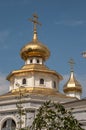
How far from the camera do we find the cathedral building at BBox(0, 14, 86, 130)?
28417mm

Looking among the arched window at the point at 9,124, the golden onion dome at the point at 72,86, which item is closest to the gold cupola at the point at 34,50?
the arched window at the point at 9,124

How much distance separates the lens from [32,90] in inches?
1260

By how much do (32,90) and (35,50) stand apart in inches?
215

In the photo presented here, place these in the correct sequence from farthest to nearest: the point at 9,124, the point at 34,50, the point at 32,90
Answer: the point at 34,50
the point at 32,90
the point at 9,124

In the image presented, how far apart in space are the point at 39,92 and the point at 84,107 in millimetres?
6443

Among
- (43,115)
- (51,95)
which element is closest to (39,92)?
(51,95)

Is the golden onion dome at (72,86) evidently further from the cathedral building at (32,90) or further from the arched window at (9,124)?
the arched window at (9,124)

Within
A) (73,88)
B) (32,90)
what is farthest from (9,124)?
(73,88)

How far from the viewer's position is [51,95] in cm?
3105

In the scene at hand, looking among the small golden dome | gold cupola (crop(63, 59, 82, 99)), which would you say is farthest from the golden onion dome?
the small golden dome

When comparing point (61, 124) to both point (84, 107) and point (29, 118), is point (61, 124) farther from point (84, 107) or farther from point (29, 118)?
point (29, 118)

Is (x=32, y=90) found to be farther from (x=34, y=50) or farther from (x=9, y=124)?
(x=34, y=50)

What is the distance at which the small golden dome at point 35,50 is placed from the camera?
118 ft

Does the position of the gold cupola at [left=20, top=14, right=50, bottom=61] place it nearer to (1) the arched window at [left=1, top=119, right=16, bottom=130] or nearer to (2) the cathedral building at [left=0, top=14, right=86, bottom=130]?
(2) the cathedral building at [left=0, top=14, right=86, bottom=130]
